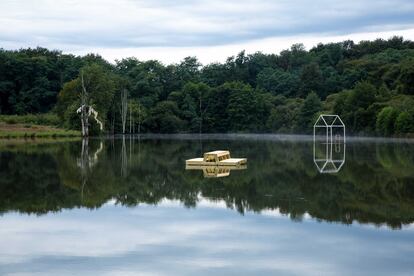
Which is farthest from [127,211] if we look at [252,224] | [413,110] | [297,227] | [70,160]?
[413,110]

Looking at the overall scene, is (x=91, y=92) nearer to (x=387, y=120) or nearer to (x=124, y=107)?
(x=124, y=107)

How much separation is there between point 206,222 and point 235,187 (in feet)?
16.3

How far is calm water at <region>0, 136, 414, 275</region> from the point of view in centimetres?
747

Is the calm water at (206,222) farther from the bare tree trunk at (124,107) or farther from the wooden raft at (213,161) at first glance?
the bare tree trunk at (124,107)

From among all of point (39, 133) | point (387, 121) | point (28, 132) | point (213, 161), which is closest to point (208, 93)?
point (387, 121)

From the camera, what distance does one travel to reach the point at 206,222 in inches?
409

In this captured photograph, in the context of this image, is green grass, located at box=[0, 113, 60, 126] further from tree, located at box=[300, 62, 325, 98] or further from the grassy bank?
tree, located at box=[300, 62, 325, 98]

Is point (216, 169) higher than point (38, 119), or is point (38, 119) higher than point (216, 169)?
point (38, 119)

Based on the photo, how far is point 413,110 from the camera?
51.1 m

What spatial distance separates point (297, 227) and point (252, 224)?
0.75 metres

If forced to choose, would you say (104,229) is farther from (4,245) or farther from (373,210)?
(373,210)

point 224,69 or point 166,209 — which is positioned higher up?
point 224,69

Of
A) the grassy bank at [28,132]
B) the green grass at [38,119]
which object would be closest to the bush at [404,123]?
the grassy bank at [28,132]

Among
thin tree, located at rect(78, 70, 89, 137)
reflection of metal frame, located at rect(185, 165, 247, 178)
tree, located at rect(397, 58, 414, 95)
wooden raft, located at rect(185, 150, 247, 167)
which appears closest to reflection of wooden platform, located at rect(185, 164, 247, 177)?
reflection of metal frame, located at rect(185, 165, 247, 178)
